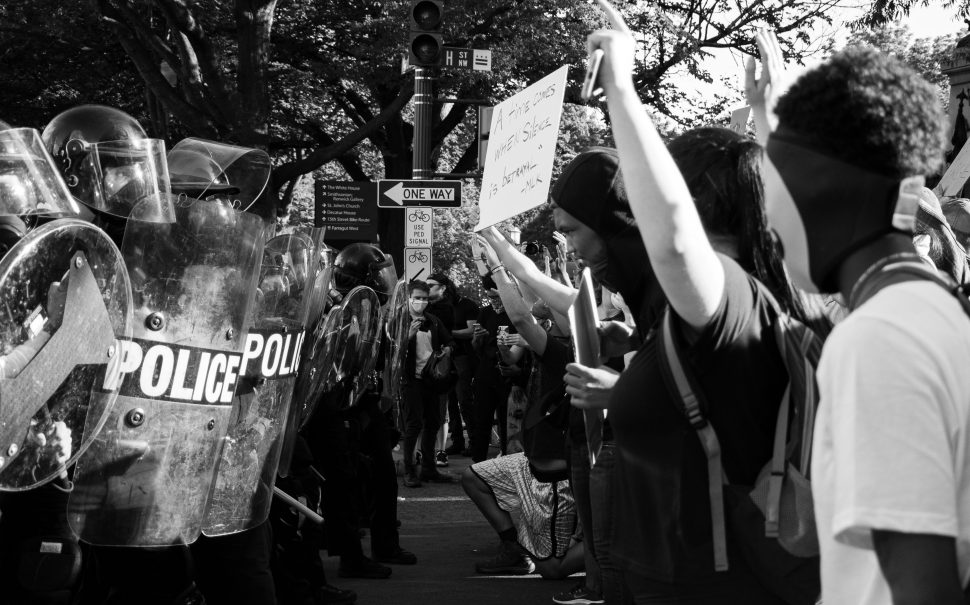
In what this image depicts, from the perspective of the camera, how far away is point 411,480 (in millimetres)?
11188

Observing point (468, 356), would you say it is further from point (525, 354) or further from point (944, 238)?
point (944, 238)

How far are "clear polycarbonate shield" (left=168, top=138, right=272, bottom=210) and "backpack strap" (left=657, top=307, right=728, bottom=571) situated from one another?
2.22m

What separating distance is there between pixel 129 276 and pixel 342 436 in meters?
3.45

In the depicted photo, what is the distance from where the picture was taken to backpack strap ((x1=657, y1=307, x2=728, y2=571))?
84.0 inches

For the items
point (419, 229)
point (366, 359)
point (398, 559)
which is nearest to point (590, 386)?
point (366, 359)

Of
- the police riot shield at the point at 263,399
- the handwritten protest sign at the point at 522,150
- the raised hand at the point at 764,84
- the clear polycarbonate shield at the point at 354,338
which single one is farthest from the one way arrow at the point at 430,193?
the raised hand at the point at 764,84

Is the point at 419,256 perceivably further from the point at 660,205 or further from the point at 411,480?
the point at 660,205

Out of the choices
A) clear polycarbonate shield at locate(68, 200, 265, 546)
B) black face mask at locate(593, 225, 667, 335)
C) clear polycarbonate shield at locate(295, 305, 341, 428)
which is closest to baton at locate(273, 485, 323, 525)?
clear polycarbonate shield at locate(295, 305, 341, 428)

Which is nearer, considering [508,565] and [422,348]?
[508,565]

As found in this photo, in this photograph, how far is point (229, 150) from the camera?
170 inches

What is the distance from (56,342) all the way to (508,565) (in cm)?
462

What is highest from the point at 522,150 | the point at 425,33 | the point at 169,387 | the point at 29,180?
the point at 425,33

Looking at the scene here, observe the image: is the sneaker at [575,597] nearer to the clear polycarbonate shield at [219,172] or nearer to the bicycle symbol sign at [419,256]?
the clear polycarbonate shield at [219,172]

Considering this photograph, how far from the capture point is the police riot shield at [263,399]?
3936 mm
